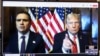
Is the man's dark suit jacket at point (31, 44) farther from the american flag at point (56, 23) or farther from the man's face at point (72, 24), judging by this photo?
the man's face at point (72, 24)

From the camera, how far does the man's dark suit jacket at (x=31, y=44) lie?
1.13 metres

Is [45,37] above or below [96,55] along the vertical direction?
above

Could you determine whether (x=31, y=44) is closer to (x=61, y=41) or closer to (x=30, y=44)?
(x=30, y=44)

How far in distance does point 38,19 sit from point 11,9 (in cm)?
19

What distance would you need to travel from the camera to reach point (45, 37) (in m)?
1.13

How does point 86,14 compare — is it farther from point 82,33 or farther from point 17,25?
point 17,25

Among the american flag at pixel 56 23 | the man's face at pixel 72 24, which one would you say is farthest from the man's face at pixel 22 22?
the man's face at pixel 72 24

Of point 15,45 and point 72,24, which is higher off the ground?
Result: point 72,24

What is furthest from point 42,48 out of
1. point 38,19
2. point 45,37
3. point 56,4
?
point 56,4

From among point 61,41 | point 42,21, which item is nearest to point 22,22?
point 42,21

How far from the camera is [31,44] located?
113cm

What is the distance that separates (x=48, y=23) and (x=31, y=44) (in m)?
0.18

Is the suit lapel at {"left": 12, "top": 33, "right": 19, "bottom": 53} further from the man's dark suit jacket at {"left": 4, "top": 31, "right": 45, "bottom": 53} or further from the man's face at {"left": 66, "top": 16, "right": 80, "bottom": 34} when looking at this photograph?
the man's face at {"left": 66, "top": 16, "right": 80, "bottom": 34}

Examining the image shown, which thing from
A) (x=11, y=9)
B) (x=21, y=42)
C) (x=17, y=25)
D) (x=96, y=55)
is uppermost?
(x=11, y=9)
